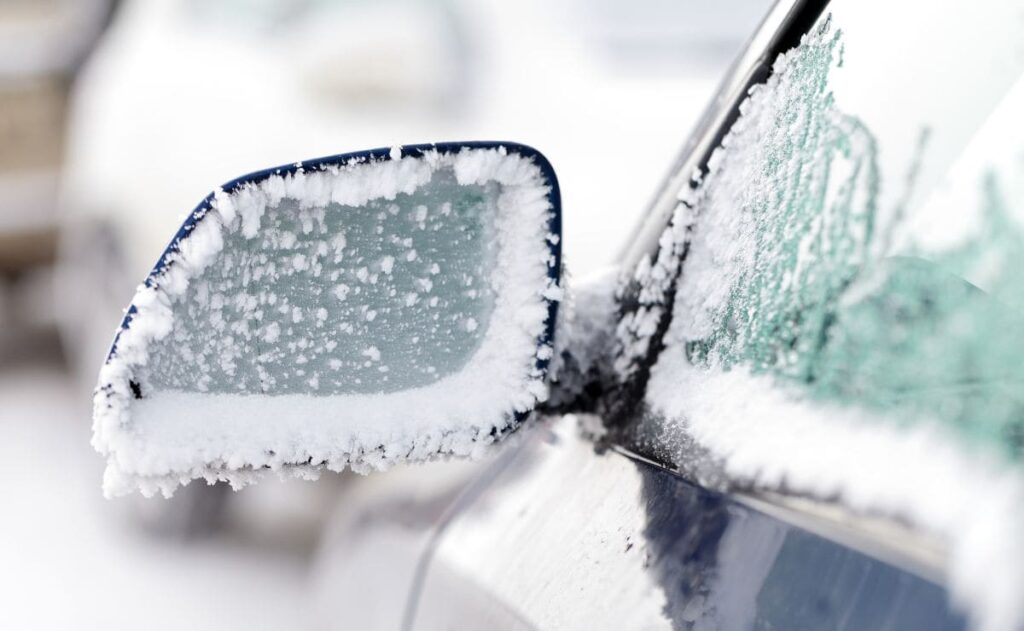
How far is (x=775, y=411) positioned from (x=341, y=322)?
17.2 inches

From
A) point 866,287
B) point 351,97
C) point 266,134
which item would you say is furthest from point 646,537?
point 351,97

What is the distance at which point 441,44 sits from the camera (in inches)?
174

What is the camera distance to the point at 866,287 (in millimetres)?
932

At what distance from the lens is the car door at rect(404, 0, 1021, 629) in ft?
2.63

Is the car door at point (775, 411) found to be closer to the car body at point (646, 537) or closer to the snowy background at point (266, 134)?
the car body at point (646, 537)

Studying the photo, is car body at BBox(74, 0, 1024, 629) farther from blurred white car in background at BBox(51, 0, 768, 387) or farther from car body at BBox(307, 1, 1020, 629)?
blurred white car in background at BBox(51, 0, 768, 387)

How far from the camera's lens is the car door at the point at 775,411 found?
2.63 feet

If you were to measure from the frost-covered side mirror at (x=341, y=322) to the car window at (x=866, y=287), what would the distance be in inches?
7.2

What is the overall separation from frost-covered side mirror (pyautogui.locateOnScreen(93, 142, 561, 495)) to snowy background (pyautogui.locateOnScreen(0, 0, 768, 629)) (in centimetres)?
243

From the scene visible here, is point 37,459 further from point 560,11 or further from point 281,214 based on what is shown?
point 281,214

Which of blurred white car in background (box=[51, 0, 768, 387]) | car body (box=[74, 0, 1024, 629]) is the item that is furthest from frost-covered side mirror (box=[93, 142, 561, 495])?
blurred white car in background (box=[51, 0, 768, 387])

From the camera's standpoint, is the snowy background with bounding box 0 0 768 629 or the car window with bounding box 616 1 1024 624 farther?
the snowy background with bounding box 0 0 768 629

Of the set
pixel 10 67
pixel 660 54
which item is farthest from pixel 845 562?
pixel 10 67

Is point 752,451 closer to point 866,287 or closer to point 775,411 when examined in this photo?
point 775,411
